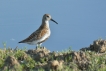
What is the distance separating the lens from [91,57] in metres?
12.9

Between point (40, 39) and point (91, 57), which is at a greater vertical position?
point (40, 39)

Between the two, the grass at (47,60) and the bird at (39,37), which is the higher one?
the bird at (39,37)

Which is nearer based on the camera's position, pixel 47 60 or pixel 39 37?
pixel 47 60

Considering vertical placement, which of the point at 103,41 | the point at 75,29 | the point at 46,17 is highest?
the point at 75,29

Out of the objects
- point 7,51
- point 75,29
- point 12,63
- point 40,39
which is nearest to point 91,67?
point 12,63

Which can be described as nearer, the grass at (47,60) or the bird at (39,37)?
the grass at (47,60)

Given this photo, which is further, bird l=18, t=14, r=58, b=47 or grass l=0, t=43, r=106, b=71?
bird l=18, t=14, r=58, b=47

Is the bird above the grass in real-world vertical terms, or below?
above

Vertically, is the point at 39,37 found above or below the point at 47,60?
above

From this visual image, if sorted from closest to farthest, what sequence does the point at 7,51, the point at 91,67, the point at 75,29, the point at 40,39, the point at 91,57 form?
the point at 91,67, the point at 91,57, the point at 7,51, the point at 40,39, the point at 75,29

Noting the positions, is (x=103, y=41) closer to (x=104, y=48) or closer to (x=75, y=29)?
(x=104, y=48)

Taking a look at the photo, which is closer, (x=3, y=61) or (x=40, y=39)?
(x=3, y=61)

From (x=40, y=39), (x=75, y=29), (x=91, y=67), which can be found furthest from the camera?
(x=75, y=29)

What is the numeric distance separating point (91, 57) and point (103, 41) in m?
1.34
